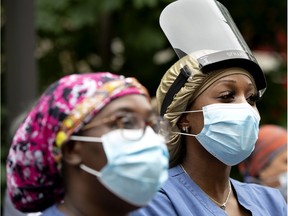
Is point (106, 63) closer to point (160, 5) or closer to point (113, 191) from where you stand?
point (160, 5)

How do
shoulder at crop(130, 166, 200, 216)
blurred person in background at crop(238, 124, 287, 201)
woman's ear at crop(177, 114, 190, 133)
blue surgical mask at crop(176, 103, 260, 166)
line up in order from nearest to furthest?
shoulder at crop(130, 166, 200, 216)
blue surgical mask at crop(176, 103, 260, 166)
woman's ear at crop(177, 114, 190, 133)
blurred person in background at crop(238, 124, 287, 201)

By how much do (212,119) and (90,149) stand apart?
1.08 meters

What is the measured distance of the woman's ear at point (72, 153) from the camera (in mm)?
2807

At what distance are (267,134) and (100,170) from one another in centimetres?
292

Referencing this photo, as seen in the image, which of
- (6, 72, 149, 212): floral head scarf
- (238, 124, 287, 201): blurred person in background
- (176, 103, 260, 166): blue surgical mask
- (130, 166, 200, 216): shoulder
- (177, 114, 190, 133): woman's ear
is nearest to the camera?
(6, 72, 149, 212): floral head scarf

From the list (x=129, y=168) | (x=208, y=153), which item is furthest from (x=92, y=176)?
(x=208, y=153)

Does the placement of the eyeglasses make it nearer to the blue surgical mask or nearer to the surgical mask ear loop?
the surgical mask ear loop

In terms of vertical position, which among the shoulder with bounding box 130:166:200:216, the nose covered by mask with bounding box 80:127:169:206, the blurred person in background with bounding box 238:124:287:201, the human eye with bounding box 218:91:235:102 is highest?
the nose covered by mask with bounding box 80:127:169:206

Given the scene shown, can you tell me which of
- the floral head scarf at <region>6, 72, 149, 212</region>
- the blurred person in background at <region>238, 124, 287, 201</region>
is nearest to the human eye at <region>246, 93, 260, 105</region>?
the floral head scarf at <region>6, 72, 149, 212</region>

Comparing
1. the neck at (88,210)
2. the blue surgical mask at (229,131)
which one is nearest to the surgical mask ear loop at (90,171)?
the neck at (88,210)

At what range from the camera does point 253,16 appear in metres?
8.03

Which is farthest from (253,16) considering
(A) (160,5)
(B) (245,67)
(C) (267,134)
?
(B) (245,67)

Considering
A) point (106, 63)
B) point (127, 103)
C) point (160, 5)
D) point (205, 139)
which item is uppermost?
point (127, 103)

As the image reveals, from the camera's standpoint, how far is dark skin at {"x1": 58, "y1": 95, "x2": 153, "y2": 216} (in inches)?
110
